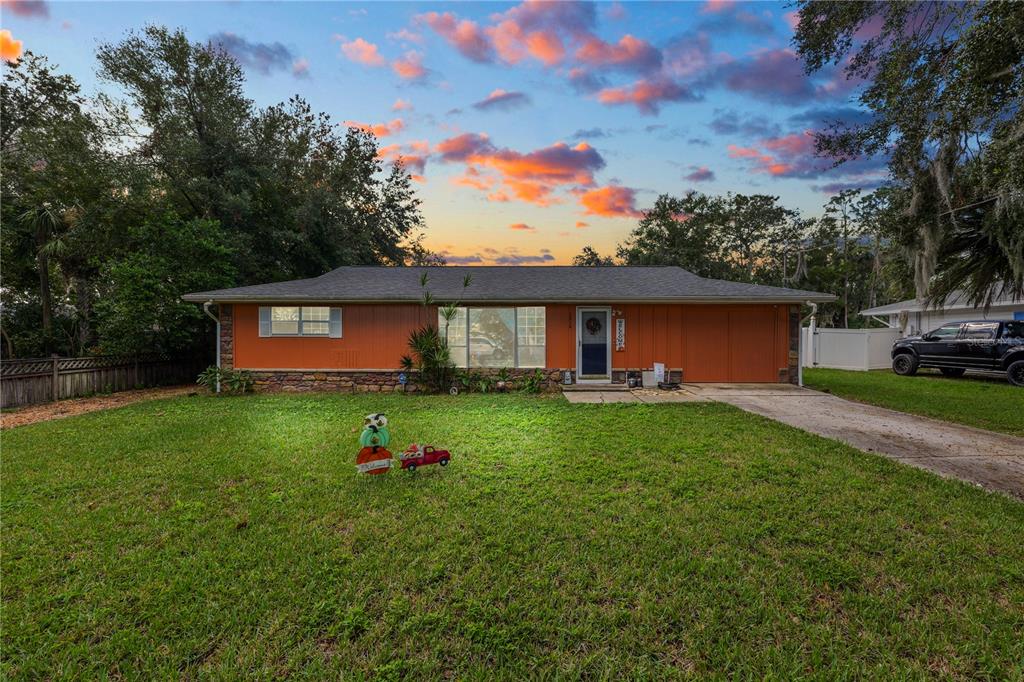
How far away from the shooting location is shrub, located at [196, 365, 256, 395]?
922 centimetres

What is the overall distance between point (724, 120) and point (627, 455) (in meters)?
11.6

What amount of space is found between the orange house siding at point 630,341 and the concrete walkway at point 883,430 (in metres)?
0.84

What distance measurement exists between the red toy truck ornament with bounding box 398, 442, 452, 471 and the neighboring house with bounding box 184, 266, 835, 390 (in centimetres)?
549

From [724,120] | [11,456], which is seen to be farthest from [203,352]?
[724,120]

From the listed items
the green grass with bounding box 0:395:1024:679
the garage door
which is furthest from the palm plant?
the garage door

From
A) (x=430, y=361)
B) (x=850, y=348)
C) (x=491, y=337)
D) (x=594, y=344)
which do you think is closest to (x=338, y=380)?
(x=430, y=361)

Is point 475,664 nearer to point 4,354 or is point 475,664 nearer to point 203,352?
point 203,352

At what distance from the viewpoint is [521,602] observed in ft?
7.32

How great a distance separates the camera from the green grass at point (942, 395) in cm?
647

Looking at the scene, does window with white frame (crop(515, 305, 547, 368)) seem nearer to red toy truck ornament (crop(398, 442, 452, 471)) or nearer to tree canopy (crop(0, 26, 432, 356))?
red toy truck ornament (crop(398, 442, 452, 471))

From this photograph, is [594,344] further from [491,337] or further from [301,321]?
[301,321]

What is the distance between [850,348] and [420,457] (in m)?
16.8

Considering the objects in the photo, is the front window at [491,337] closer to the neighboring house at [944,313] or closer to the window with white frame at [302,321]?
the window with white frame at [302,321]

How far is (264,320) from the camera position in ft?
31.3
